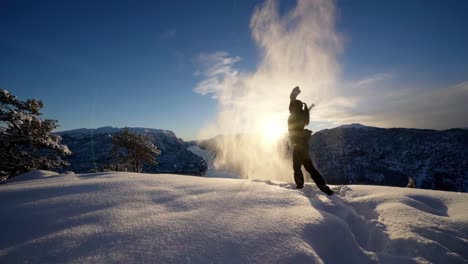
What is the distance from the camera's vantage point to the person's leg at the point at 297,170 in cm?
523

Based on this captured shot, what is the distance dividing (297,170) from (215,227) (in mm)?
3680

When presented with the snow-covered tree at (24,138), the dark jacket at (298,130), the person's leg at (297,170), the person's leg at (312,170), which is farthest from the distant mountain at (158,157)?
the person's leg at (312,170)

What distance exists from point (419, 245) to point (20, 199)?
531cm

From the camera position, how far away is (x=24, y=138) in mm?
11734

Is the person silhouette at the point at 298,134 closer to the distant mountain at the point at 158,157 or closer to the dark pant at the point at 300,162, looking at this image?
the dark pant at the point at 300,162

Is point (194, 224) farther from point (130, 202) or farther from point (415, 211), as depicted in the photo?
point (415, 211)

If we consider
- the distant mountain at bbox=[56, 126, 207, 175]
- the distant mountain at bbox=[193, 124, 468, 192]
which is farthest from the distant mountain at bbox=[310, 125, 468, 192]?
the distant mountain at bbox=[56, 126, 207, 175]

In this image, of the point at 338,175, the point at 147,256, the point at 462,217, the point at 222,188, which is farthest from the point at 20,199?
the point at 338,175

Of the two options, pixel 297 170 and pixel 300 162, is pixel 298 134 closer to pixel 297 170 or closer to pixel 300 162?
pixel 300 162

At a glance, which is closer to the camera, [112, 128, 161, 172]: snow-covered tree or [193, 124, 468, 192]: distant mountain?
[112, 128, 161, 172]: snow-covered tree

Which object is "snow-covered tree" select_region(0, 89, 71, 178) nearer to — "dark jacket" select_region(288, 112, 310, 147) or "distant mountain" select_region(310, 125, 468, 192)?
"dark jacket" select_region(288, 112, 310, 147)

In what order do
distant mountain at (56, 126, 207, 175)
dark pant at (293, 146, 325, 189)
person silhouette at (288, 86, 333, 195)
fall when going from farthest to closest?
distant mountain at (56, 126, 207, 175), person silhouette at (288, 86, 333, 195), dark pant at (293, 146, 325, 189)

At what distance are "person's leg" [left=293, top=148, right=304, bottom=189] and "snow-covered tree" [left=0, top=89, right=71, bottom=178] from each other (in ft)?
42.8

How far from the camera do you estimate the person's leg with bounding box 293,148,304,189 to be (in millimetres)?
5227
